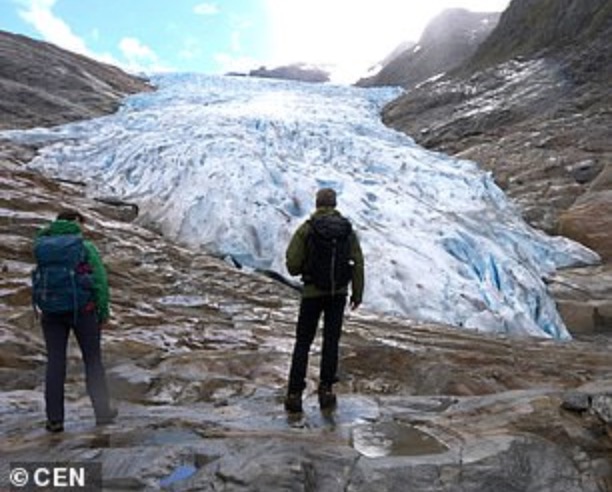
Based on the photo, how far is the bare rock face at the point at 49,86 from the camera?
94.0 feet

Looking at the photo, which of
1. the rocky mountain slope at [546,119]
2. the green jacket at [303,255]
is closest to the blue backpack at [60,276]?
the green jacket at [303,255]

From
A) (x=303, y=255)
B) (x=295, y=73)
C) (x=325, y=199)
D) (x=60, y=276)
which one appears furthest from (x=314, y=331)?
(x=295, y=73)

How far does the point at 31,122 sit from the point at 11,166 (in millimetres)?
8914

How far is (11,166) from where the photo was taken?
19.2 m

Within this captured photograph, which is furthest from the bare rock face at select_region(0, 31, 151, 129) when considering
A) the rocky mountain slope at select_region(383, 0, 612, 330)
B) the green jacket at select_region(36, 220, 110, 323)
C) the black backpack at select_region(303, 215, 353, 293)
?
the black backpack at select_region(303, 215, 353, 293)

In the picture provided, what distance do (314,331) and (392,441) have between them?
1179 mm

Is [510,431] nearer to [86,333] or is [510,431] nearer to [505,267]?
[86,333]

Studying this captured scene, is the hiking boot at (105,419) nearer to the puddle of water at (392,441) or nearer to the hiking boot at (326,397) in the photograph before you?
the hiking boot at (326,397)

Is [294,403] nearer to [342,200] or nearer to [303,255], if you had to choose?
[303,255]

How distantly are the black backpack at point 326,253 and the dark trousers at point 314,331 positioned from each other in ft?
0.58

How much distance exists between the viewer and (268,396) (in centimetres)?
765

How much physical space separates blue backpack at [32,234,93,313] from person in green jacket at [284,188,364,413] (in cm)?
165

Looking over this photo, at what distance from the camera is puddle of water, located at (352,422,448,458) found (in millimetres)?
5598

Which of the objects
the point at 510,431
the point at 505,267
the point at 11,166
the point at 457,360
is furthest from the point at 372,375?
the point at 11,166
